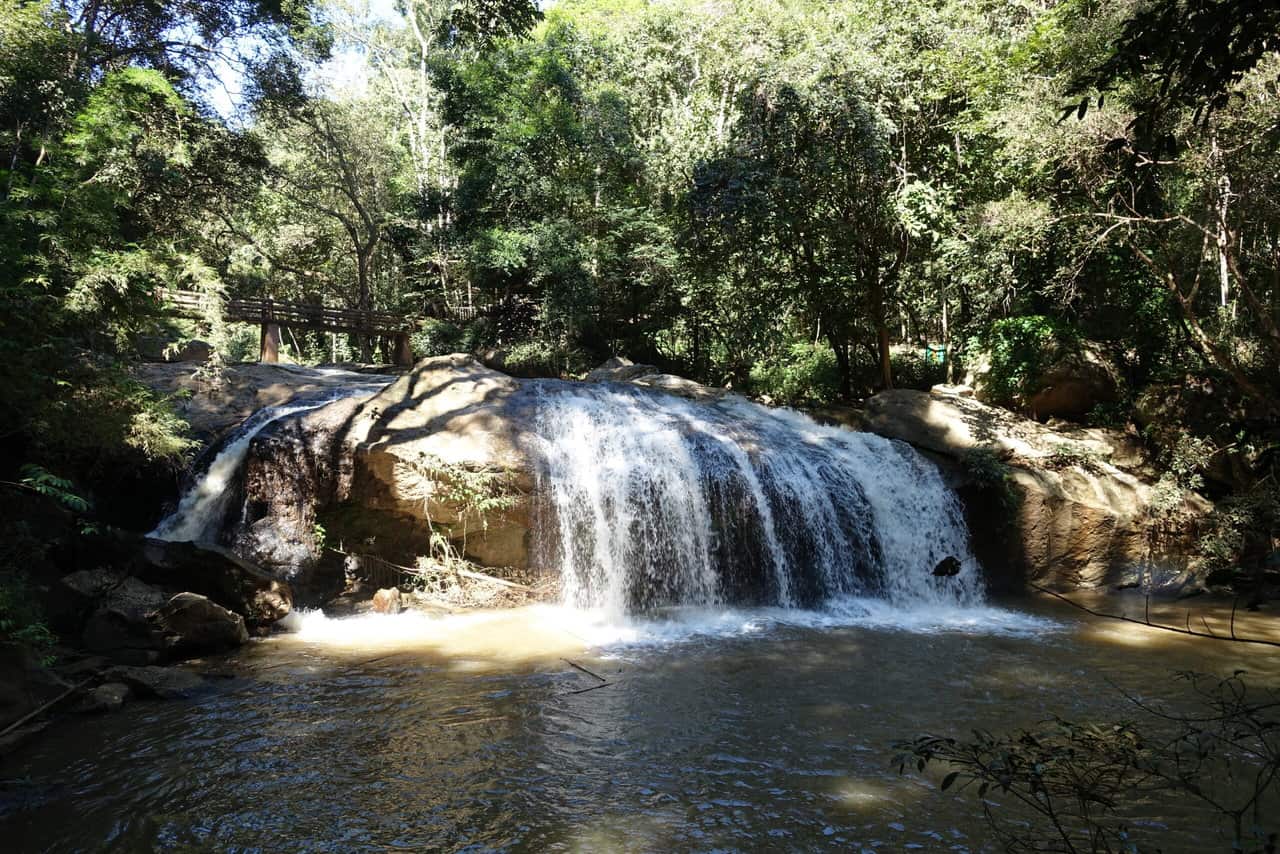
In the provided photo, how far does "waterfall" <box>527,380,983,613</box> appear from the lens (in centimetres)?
977

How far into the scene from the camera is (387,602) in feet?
→ 30.6

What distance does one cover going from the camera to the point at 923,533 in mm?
10758

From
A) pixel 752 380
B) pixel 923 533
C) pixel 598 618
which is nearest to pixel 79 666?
pixel 598 618

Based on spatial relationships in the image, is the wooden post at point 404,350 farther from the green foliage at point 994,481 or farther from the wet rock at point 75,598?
the green foliage at point 994,481

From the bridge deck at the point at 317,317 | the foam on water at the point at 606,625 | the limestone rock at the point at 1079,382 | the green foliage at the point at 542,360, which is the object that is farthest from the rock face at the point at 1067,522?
the bridge deck at the point at 317,317

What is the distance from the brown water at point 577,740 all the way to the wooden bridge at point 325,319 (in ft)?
44.7

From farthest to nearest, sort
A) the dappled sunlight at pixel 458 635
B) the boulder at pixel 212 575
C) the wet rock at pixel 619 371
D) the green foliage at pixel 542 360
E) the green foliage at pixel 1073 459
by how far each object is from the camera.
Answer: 1. the green foliage at pixel 542 360
2. the wet rock at pixel 619 371
3. the green foliage at pixel 1073 459
4. the boulder at pixel 212 575
5. the dappled sunlight at pixel 458 635

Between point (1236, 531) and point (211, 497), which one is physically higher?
point (211, 497)

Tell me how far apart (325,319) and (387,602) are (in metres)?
13.4

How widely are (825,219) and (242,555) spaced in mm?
11403

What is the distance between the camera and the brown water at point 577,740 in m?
4.25

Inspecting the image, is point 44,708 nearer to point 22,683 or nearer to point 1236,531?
point 22,683

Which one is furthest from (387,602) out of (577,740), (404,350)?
(404,350)

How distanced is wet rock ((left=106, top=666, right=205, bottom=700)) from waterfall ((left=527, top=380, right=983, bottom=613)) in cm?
424
